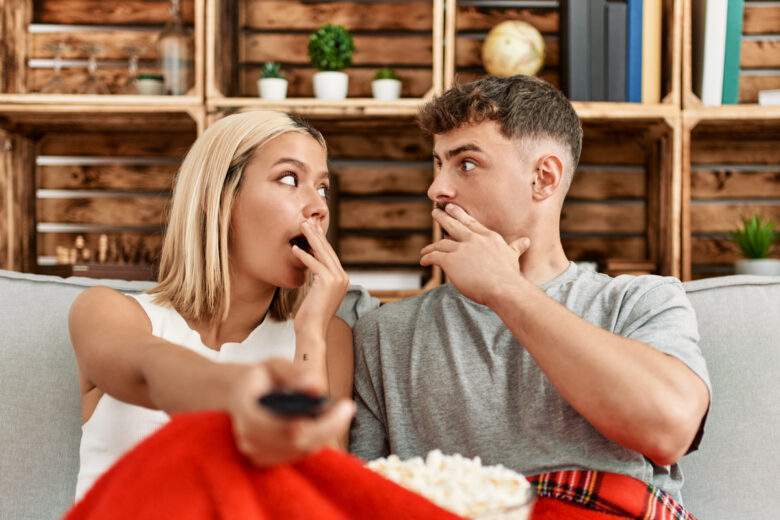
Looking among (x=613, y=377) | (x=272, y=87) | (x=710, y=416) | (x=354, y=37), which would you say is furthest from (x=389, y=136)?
(x=613, y=377)

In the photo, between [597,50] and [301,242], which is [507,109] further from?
[597,50]

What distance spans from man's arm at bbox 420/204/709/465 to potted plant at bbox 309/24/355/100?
1.17 metres

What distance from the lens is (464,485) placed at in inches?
29.0

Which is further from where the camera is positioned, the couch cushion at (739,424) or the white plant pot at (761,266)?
the white plant pot at (761,266)

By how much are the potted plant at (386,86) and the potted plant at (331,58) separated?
0.09 m

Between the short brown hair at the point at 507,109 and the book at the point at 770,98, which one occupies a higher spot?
the book at the point at 770,98

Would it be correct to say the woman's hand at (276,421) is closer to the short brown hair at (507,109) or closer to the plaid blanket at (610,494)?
the plaid blanket at (610,494)

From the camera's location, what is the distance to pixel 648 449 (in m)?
1.12

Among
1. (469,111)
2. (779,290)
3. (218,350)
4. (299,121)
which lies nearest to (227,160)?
(299,121)

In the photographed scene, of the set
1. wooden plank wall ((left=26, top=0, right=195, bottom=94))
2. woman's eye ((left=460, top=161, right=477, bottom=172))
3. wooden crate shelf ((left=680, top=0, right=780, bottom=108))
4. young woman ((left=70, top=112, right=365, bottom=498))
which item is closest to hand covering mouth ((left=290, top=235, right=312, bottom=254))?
young woman ((left=70, top=112, right=365, bottom=498))

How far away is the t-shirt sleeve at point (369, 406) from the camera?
1475mm

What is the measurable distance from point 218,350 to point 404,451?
0.38m

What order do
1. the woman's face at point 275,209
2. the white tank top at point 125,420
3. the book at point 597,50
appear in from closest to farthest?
the white tank top at point 125,420, the woman's face at point 275,209, the book at point 597,50

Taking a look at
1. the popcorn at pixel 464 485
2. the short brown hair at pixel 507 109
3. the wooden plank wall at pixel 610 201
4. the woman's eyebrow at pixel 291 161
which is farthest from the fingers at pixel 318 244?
the wooden plank wall at pixel 610 201
